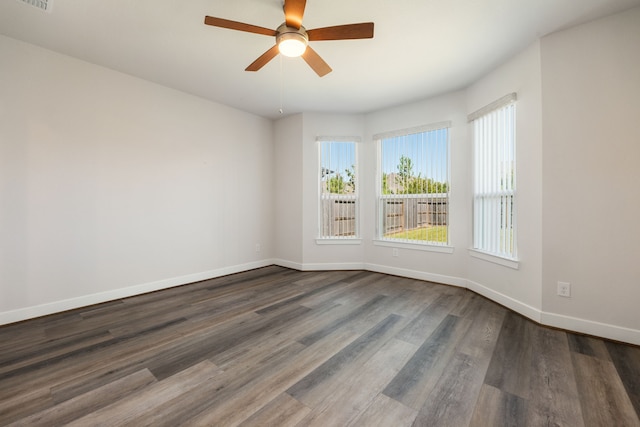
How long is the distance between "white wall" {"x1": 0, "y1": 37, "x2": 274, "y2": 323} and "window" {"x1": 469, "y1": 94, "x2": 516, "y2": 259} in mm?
3579

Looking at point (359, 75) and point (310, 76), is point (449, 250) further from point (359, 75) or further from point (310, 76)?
point (310, 76)

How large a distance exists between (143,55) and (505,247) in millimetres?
4474

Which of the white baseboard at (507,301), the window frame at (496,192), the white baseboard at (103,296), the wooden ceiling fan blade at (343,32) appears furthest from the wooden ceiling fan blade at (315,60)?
the white baseboard at (103,296)

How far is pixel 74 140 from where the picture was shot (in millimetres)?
2984

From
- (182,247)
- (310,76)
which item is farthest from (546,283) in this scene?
(182,247)

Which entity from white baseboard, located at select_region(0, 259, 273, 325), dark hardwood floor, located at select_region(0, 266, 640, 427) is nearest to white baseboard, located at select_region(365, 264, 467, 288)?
dark hardwood floor, located at select_region(0, 266, 640, 427)

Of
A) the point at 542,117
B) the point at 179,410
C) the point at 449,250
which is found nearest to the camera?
the point at 179,410

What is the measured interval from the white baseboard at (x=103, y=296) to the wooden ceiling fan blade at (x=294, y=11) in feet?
11.3

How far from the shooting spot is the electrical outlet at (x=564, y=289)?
2.49 m

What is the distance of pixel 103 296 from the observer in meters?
3.18

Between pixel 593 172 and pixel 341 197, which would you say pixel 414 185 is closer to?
pixel 341 197

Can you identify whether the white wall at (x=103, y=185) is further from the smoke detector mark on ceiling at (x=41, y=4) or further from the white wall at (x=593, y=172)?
the white wall at (x=593, y=172)

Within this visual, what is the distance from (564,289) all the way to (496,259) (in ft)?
2.31

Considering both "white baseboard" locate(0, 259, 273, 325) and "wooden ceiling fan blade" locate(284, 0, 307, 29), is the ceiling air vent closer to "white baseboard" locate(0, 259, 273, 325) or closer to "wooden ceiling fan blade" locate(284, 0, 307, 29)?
"wooden ceiling fan blade" locate(284, 0, 307, 29)
